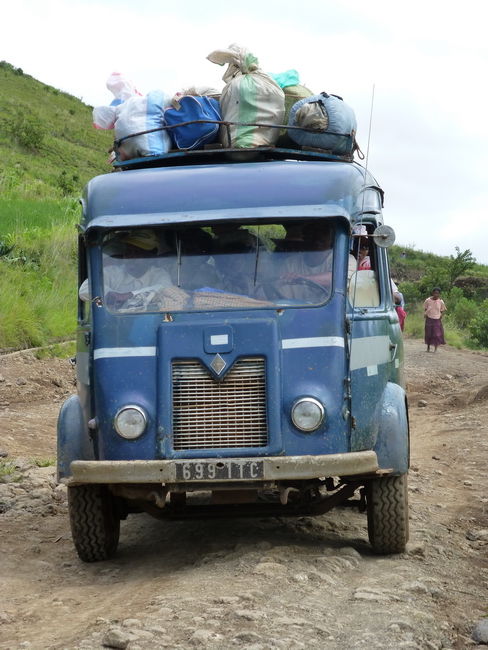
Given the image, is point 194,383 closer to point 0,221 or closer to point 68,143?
point 0,221

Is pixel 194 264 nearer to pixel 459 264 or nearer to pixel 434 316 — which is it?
pixel 434 316

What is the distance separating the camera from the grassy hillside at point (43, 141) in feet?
98.6

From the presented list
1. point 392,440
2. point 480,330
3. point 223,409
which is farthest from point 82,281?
point 480,330

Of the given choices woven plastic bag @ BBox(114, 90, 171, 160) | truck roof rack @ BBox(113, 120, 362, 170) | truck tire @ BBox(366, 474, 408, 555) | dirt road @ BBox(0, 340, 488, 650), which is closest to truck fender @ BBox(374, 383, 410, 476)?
truck tire @ BBox(366, 474, 408, 555)

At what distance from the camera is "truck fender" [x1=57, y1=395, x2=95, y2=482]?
5180 millimetres

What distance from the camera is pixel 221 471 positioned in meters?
4.72

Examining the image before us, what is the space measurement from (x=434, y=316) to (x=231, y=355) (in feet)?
54.0

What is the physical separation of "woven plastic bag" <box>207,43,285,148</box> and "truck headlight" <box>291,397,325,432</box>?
1.97 metres

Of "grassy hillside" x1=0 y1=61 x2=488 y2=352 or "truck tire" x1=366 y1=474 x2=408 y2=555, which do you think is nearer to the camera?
"truck tire" x1=366 y1=474 x2=408 y2=555

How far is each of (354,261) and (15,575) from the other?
2.88 m

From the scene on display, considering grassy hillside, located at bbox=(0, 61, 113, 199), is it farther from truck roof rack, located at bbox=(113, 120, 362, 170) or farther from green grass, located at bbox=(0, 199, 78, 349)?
truck roof rack, located at bbox=(113, 120, 362, 170)

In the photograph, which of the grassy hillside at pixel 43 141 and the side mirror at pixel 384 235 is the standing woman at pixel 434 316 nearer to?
the grassy hillside at pixel 43 141

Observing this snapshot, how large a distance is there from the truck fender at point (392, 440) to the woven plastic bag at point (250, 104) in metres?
2.06

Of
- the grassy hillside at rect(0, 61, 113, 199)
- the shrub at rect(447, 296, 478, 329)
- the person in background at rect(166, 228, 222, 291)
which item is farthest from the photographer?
the shrub at rect(447, 296, 478, 329)
